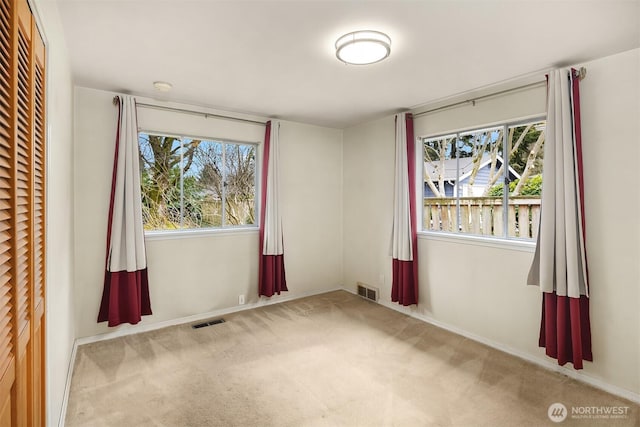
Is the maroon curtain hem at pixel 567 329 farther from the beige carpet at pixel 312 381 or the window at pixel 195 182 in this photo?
the window at pixel 195 182

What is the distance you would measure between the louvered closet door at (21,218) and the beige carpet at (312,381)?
92 centimetres

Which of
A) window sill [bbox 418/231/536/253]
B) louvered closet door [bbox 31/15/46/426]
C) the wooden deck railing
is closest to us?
louvered closet door [bbox 31/15/46/426]

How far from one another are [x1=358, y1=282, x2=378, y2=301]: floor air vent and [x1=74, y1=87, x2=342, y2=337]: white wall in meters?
0.47

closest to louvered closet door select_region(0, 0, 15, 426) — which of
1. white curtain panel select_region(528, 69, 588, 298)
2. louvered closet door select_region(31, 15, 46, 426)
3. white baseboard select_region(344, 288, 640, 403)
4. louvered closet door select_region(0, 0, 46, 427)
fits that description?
louvered closet door select_region(0, 0, 46, 427)

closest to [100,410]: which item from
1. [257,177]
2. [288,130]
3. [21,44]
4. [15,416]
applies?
[15,416]

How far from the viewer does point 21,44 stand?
3.86 ft

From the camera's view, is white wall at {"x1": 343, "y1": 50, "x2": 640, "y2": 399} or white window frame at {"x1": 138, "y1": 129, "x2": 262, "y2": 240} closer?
white wall at {"x1": 343, "y1": 50, "x2": 640, "y2": 399}

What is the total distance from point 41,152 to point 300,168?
318 cm

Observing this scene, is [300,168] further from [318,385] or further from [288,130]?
[318,385]

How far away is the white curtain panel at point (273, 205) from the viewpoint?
13.3 feet

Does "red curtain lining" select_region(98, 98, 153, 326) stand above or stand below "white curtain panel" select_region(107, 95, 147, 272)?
below

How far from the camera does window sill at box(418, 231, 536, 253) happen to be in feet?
9.46

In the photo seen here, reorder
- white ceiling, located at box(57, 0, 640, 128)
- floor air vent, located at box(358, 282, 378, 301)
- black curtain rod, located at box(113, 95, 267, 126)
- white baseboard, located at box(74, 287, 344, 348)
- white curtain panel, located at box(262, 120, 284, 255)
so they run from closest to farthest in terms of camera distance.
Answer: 1. white ceiling, located at box(57, 0, 640, 128)
2. white baseboard, located at box(74, 287, 344, 348)
3. black curtain rod, located at box(113, 95, 267, 126)
4. white curtain panel, located at box(262, 120, 284, 255)
5. floor air vent, located at box(358, 282, 378, 301)

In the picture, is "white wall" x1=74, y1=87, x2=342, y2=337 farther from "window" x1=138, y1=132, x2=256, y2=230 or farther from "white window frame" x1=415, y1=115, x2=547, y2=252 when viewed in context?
"white window frame" x1=415, y1=115, x2=547, y2=252
